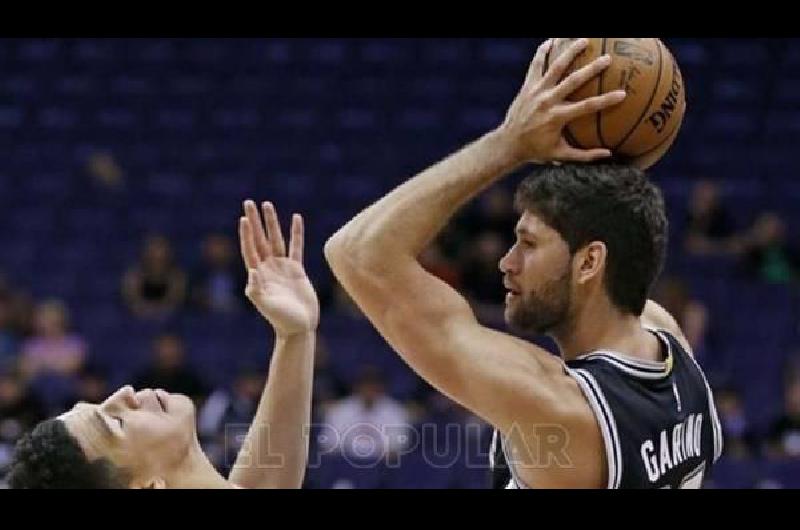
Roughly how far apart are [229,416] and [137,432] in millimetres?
5171

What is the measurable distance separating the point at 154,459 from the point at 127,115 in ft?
31.5

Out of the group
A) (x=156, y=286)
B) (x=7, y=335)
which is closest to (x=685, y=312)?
(x=156, y=286)

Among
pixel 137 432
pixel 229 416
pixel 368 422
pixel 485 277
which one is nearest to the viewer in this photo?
pixel 137 432

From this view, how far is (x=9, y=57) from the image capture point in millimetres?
13266

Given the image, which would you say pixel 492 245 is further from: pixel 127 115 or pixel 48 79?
pixel 48 79

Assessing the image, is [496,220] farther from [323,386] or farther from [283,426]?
[283,426]

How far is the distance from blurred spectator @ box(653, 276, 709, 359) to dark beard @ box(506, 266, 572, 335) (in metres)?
6.14

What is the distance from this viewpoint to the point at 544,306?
3354 millimetres

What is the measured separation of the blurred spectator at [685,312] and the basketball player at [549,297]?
20.0 feet

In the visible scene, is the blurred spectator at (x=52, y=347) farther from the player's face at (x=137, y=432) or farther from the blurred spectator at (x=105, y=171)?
the player's face at (x=137, y=432)

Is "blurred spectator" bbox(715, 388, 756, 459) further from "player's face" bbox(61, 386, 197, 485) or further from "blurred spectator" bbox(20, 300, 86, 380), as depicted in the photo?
"player's face" bbox(61, 386, 197, 485)

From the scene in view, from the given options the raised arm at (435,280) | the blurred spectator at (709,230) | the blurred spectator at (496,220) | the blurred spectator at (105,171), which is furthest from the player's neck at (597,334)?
the blurred spectator at (105,171)

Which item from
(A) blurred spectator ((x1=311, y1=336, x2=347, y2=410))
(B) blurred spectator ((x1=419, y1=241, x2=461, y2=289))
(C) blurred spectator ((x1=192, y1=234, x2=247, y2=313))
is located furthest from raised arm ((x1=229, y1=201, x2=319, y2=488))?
(C) blurred spectator ((x1=192, y1=234, x2=247, y2=313))
